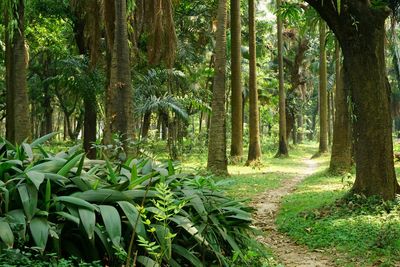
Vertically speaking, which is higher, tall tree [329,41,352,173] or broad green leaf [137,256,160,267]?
tall tree [329,41,352,173]

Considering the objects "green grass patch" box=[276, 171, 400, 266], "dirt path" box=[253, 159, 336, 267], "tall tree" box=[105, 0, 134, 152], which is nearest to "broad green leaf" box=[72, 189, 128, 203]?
"dirt path" box=[253, 159, 336, 267]

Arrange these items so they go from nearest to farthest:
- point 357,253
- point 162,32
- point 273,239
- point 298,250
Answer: point 357,253
point 298,250
point 273,239
point 162,32

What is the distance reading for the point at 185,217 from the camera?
15.6ft

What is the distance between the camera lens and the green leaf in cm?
407

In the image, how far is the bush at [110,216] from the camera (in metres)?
3.93

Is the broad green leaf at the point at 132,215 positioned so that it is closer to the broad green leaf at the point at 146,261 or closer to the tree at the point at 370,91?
the broad green leaf at the point at 146,261

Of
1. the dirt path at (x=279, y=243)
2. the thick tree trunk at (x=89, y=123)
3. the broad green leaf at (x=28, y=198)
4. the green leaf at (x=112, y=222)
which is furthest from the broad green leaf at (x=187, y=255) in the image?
the thick tree trunk at (x=89, y=123)

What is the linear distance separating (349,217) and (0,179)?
18.7 ft

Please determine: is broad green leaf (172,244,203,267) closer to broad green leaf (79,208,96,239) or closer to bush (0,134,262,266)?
bush (0,134,262,266)

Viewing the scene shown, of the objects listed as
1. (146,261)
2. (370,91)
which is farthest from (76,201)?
(370,91)

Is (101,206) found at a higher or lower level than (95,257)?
higher

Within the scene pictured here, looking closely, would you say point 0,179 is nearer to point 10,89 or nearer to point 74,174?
point 74,174

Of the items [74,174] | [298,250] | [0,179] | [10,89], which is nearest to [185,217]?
[74,174]

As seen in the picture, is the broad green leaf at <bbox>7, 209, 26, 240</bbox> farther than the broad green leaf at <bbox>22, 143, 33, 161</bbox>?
No
